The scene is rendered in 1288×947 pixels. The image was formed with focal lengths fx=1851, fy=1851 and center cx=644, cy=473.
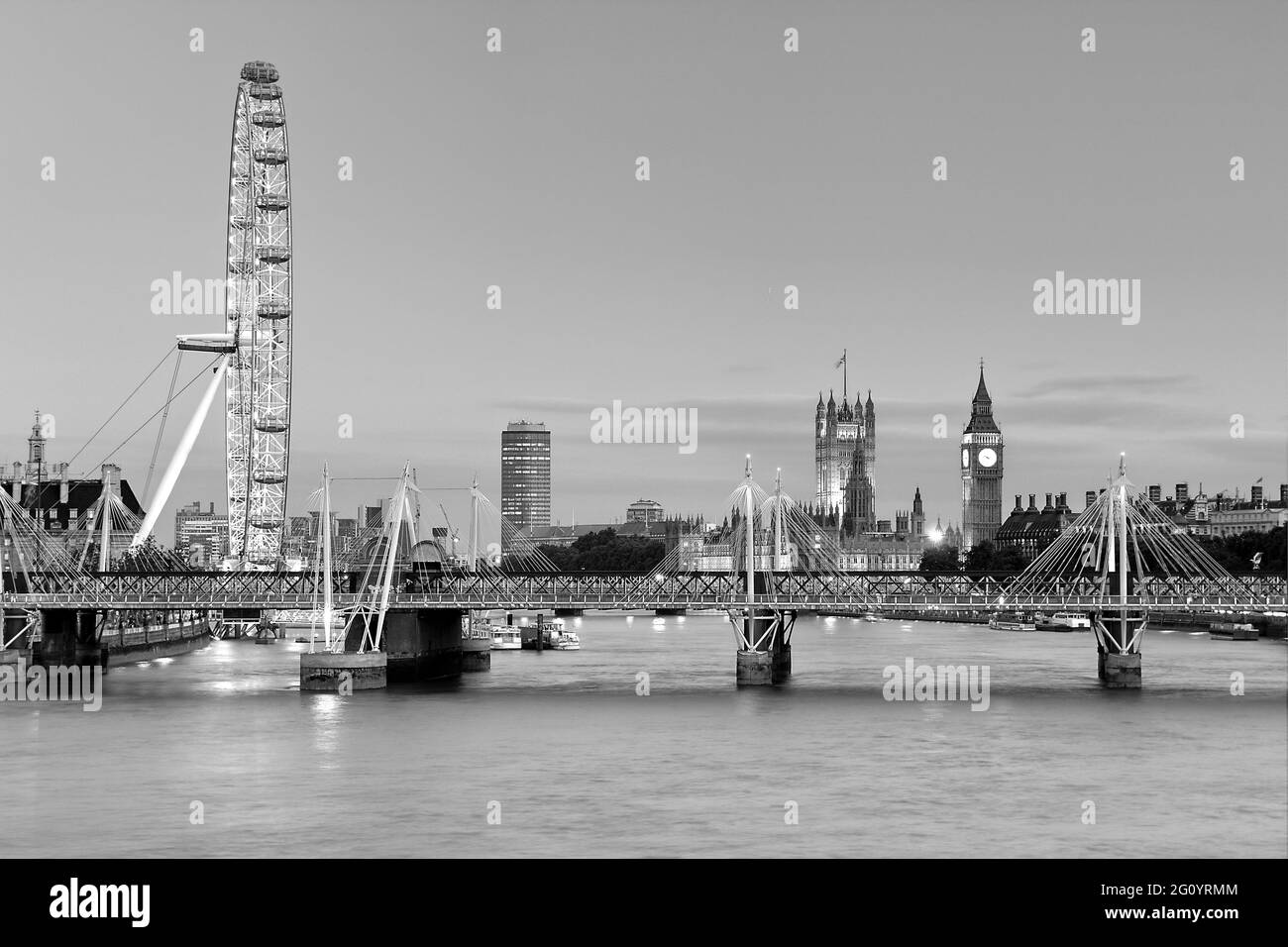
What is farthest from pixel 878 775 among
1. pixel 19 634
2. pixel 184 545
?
pixel 184 545

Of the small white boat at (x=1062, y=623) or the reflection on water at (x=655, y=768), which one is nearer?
the reflection on water at (x=655, y=768)

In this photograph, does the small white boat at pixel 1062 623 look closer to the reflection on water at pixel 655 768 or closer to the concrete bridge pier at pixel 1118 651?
the reflection on water at pixel 655 768

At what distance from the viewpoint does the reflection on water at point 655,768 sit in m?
31.7

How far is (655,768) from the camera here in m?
39.7

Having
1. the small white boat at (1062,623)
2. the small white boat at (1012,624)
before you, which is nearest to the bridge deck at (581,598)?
the small white boat at (1062,623)

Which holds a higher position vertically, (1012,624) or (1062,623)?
(1062,623)

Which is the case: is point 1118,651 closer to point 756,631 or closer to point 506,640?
point 756,631

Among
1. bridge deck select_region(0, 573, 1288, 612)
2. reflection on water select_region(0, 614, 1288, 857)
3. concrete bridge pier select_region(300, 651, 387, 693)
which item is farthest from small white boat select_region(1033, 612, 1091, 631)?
concrete bridge pier select_region(300, 651, 387, 693)

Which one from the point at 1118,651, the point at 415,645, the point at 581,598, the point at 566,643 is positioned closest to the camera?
the point at 1118,651

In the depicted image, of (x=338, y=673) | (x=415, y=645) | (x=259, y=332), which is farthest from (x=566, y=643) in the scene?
(x=338, y=673)

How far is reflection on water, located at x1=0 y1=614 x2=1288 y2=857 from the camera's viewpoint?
31.7 m

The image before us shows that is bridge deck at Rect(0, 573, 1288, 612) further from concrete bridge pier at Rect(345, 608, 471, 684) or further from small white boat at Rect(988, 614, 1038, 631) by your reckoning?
small white boat at Rect(988, 614, 1038, 631)
